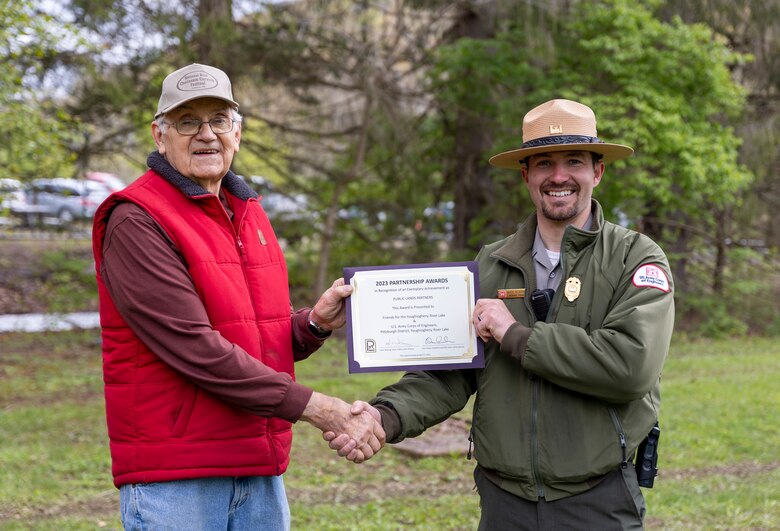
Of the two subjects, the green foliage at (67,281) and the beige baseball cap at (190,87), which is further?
the green foliage at (67,281)

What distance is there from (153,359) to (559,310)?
1.40m

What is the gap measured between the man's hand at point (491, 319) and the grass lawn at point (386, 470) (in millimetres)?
3212

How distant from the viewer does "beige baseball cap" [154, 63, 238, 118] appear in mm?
3084

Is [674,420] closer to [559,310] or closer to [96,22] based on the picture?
[559,310]

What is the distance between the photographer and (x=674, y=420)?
8930 mm

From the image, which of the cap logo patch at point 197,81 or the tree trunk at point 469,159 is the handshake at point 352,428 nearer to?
the cap logo patch at point 197,81

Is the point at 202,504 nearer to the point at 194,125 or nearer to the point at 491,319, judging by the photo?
the point at 491,319

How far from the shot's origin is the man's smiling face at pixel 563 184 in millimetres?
3098

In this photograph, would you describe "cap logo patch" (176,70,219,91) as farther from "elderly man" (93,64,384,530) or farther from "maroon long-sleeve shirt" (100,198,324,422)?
"maroon long-sleeve shirt" (100,198,324,422)

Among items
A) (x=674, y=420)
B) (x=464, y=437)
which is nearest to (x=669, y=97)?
(x=674, y=420)
